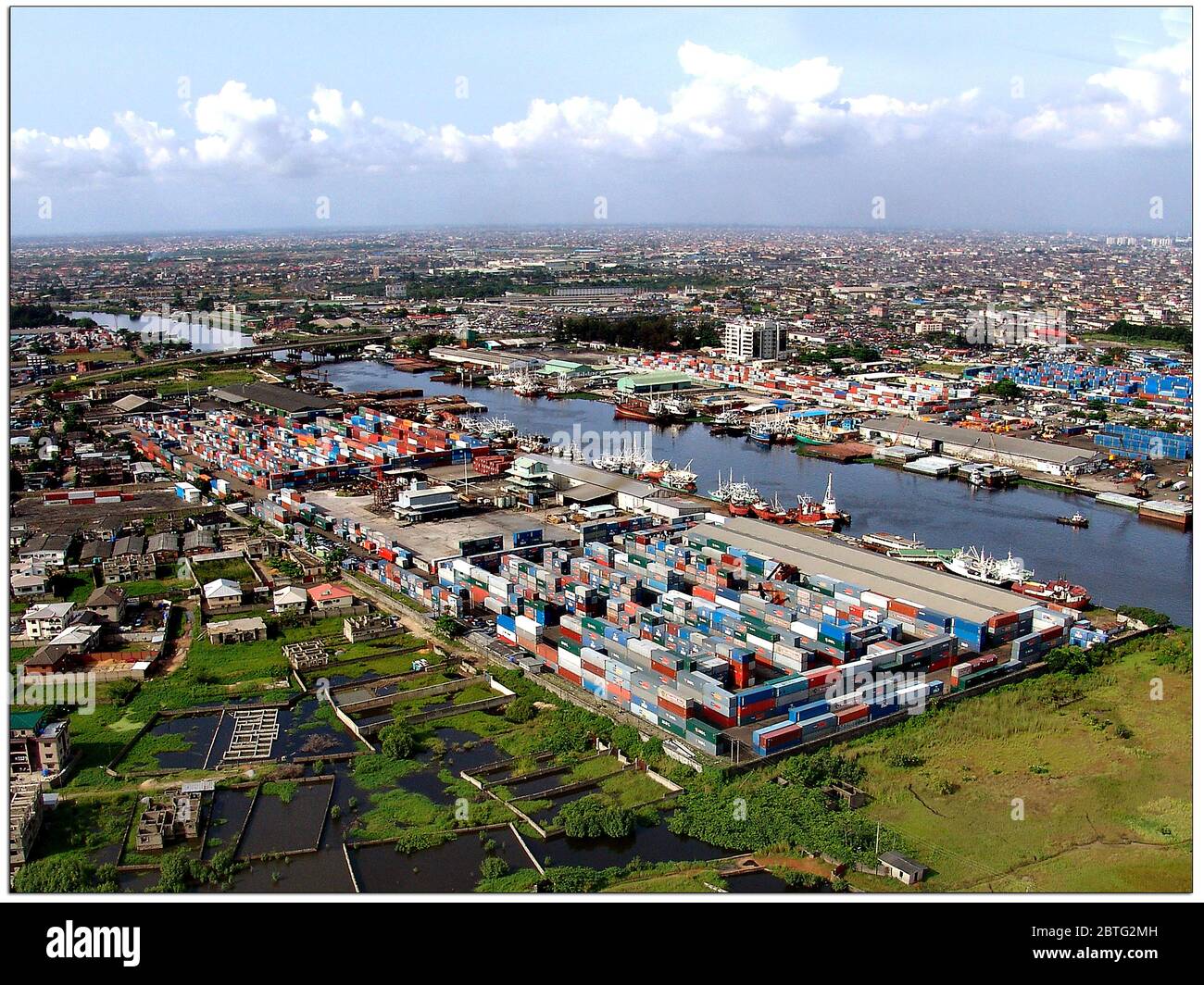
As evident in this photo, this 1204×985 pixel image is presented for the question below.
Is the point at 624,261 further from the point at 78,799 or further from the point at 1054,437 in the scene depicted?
the point at 78,799

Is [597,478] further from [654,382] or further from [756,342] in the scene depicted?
[756,342]

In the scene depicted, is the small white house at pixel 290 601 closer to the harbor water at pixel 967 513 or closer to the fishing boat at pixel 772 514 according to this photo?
the fishing boat at pixel 772 514

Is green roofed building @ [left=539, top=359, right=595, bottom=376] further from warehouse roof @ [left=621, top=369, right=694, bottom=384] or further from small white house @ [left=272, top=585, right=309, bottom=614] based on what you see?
small white house @ [left=272, top=585, right=309, bottom=614]

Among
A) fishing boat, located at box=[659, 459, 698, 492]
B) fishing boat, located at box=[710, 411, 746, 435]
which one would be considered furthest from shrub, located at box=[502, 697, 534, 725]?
fishing boat, located at box=[710, 411, 746, 435]

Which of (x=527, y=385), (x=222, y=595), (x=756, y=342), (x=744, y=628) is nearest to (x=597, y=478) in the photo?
(x=222, y=595)

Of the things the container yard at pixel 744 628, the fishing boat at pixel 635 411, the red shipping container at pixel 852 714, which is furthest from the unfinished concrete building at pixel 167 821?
the fishing boat at pixel 635 411

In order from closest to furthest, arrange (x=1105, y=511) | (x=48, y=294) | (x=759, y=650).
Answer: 1. (x=759, y=650)
2. (x=1105, y=511)
3. (x=48, y=294)

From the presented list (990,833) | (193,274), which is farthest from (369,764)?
(193,274)
